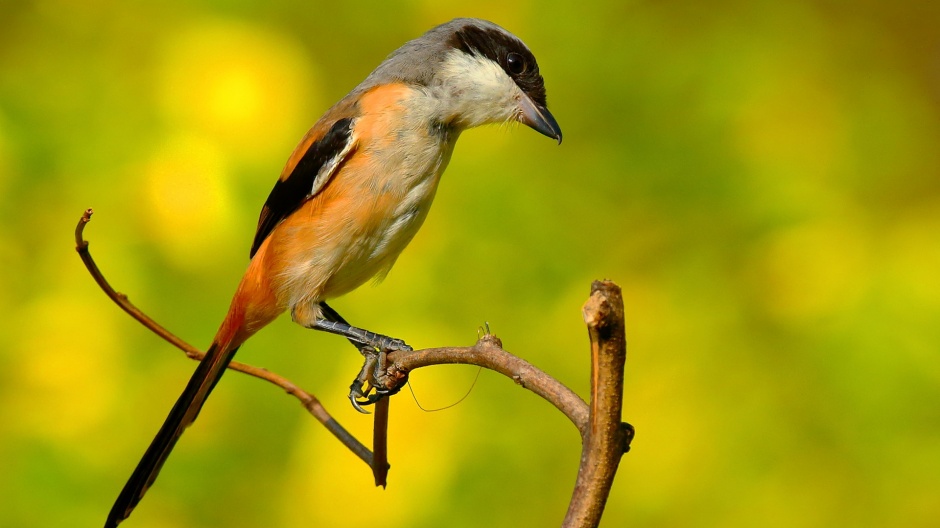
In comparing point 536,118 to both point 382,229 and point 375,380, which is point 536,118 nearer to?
point 382,229

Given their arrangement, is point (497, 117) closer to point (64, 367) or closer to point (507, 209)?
point (507, 209)

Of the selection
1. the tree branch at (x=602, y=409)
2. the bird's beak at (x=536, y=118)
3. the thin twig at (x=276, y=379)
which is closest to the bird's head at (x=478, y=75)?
the bird's beak at (x=536, y=118)

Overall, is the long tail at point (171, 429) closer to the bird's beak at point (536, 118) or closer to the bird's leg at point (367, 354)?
the bird's leg at point (367, 354)

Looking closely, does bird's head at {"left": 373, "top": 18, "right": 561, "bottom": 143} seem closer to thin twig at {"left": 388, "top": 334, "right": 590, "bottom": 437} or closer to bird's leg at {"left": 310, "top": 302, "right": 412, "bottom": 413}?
bird's leg at {"left": 310, "top": 302, "right": 412, "bottom": 413}

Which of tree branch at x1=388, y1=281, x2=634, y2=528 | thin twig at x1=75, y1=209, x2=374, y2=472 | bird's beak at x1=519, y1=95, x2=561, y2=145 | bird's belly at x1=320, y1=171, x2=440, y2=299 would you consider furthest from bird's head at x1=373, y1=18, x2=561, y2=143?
tree branch at x1=388, y1=281, x2=634, y2=528

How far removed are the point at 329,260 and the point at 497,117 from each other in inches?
16.6

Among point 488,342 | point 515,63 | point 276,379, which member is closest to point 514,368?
point 488,342

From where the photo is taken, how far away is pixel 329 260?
1.81m

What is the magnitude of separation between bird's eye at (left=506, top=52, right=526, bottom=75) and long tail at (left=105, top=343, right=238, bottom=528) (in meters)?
0.78

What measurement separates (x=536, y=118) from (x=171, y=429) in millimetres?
895

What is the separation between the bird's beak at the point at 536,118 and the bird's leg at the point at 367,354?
48cm

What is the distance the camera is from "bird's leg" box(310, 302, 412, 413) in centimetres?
170

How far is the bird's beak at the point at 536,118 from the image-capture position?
185 cm

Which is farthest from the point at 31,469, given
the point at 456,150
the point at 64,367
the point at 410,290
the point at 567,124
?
the point at 567,124
